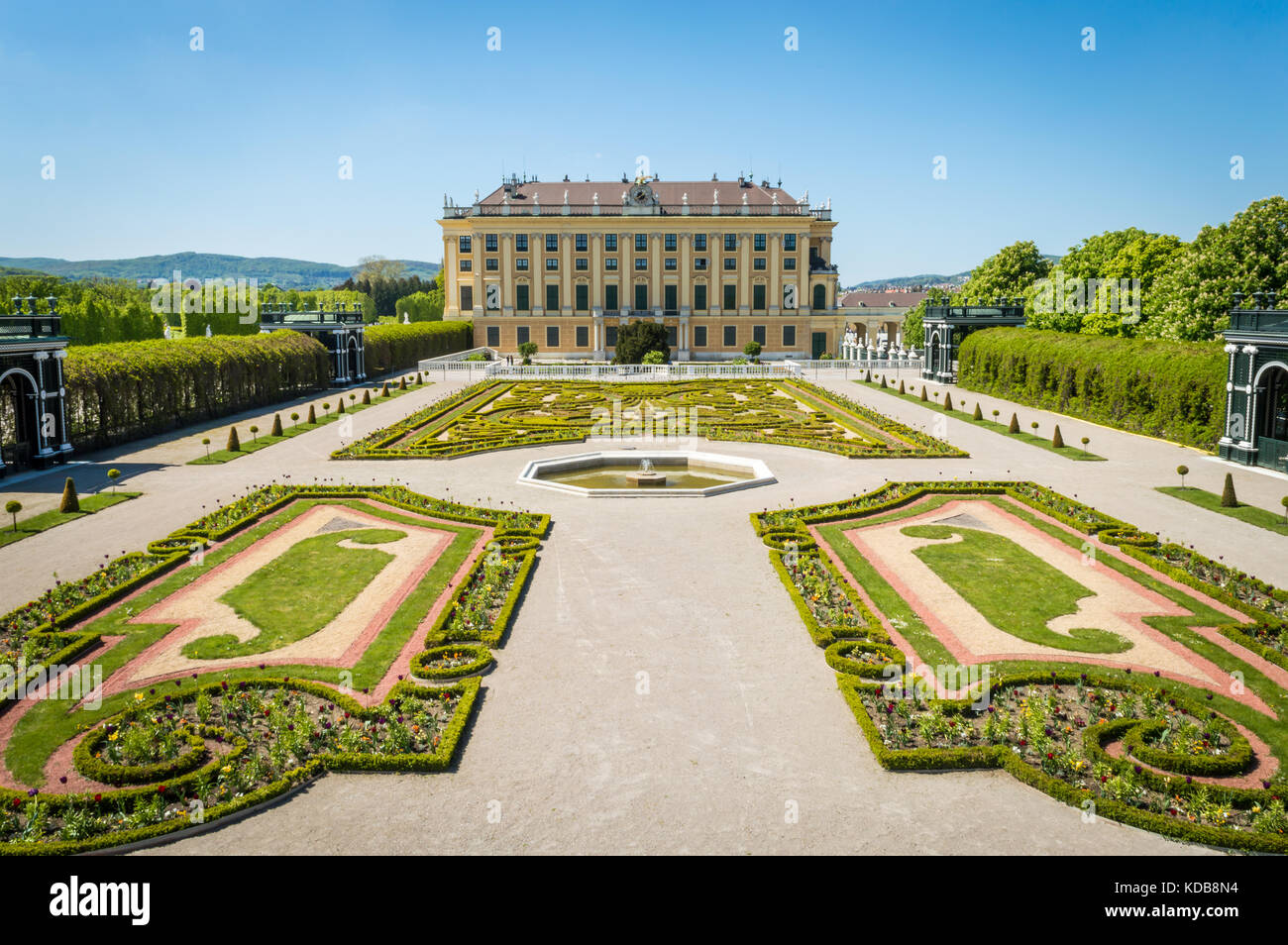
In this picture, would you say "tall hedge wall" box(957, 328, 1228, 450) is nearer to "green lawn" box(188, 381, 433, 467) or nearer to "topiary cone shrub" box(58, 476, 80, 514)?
"green lawn" box(188, 381, 433, 467)

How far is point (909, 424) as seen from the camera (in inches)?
1549

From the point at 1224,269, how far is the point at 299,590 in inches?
1892

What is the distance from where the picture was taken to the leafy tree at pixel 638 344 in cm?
6219

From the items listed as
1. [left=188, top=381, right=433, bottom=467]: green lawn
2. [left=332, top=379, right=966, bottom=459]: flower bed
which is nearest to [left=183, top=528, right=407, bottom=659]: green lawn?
[left=332, top=379, right=966, bottom=459]: flower bed

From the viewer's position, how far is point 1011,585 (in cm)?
1808

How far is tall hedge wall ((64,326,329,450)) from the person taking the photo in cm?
3303

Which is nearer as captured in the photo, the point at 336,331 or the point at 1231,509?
the point at 1231,509

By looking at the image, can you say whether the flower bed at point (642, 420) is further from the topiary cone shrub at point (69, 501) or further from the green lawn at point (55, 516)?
the topiary cone shrub at point (69, 501)

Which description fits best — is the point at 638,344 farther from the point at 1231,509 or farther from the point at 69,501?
the point at 1231,509

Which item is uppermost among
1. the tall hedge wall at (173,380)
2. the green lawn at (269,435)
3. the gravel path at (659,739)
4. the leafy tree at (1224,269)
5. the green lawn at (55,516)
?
the leafy tree at (1224,269)

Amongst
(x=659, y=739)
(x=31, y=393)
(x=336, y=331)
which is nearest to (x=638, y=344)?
(x=336, y=331)

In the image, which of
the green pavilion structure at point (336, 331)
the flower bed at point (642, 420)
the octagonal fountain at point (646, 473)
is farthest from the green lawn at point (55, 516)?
the green pavilion structure at point (336, 331)

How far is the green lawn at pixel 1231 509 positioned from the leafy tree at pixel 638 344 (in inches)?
1552
